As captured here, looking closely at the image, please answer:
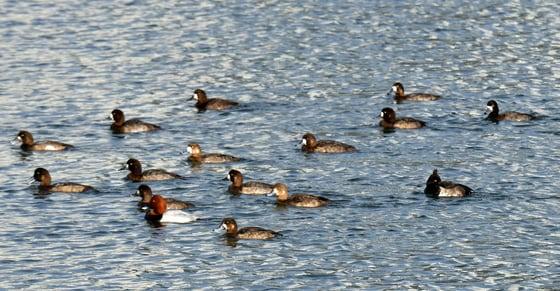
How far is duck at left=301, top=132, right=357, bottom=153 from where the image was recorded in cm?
3475

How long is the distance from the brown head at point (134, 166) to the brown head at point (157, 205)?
339 centimetres

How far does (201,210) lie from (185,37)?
2165 centimetres

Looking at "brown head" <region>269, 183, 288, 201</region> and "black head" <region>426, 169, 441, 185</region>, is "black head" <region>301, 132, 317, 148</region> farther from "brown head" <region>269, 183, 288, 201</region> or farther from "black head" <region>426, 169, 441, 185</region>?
"black head" <region>426, 169, 441, 185</region>

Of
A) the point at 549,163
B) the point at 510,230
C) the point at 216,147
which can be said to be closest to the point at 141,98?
the point at 216,147

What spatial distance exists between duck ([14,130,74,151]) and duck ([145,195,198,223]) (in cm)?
720

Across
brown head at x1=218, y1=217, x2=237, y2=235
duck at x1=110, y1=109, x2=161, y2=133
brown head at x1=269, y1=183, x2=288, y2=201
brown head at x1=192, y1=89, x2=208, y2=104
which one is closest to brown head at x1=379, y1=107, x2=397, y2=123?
brown head at x1=192, y1=89, x2=208, y2=104

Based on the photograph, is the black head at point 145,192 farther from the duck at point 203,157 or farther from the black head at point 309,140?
the black head at point 309,140

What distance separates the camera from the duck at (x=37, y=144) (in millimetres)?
36094

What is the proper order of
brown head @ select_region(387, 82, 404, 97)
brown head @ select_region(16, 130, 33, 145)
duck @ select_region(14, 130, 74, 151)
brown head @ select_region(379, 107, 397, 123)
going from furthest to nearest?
brown head @ select_region(387, 82, 404, 97), brown head @ select_region(379, 107, 397, 123), brown head @ select_region(16, 130, 33, 145), duck @ select_region(14, 130, 74, 151)

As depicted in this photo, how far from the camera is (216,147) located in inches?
1419

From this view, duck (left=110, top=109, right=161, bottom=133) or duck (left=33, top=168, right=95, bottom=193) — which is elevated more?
duck (left=110, top=109, right=161, bottom=133)

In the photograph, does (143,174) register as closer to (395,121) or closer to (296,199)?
(296,199)

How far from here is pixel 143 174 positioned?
32.8m

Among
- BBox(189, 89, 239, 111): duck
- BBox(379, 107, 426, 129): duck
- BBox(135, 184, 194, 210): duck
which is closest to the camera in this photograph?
BBox(135, 184, 194, 210): duck
